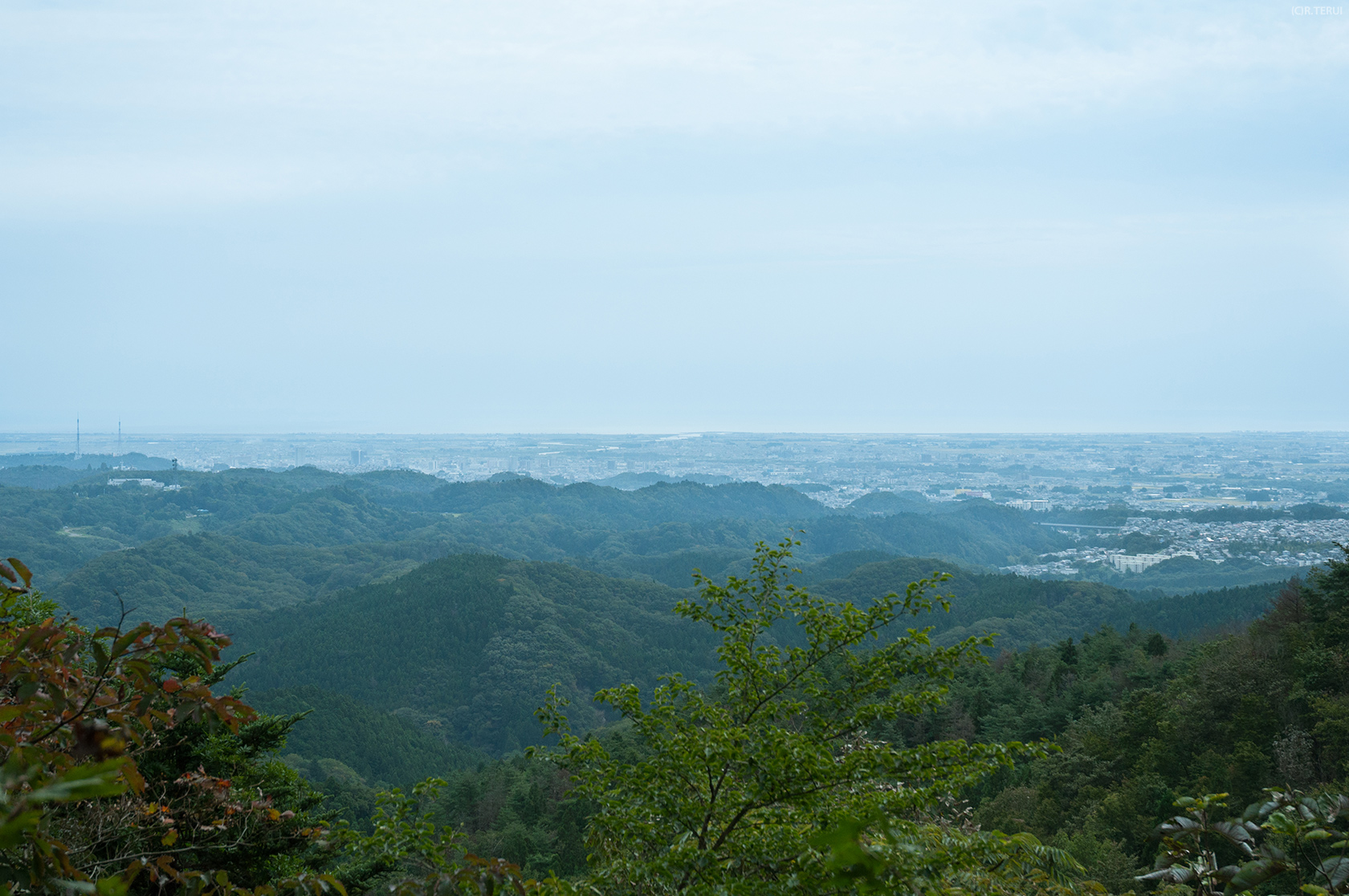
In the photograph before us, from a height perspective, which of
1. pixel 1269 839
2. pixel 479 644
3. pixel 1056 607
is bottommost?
pixel 479 644

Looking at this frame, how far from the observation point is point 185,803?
681cm

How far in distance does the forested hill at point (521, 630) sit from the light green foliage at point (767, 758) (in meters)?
68.4

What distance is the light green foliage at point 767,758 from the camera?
603 cm

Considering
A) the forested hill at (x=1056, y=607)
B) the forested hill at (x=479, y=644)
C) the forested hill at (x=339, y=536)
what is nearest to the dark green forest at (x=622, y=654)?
the forested hill at (x=479, y=644)

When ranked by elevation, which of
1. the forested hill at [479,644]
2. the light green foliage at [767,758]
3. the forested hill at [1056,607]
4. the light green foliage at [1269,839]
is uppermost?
the light green foliage at [1269,839]

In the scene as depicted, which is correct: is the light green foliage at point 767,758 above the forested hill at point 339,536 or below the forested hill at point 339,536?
above

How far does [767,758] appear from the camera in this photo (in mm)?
6332

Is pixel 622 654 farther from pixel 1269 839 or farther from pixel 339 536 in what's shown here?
pixel 339 536

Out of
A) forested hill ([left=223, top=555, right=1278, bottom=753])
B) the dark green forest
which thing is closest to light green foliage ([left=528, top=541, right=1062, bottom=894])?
the dark green forest

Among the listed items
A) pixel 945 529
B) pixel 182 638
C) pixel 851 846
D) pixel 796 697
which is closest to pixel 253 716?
pixel 182 638

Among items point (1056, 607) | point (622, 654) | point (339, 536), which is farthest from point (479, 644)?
point (339, 536)

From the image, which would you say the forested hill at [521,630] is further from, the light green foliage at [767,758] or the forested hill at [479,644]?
the light green foliage at [767,758]

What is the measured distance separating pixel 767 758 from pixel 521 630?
96.2m

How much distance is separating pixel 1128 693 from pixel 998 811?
587 inches
